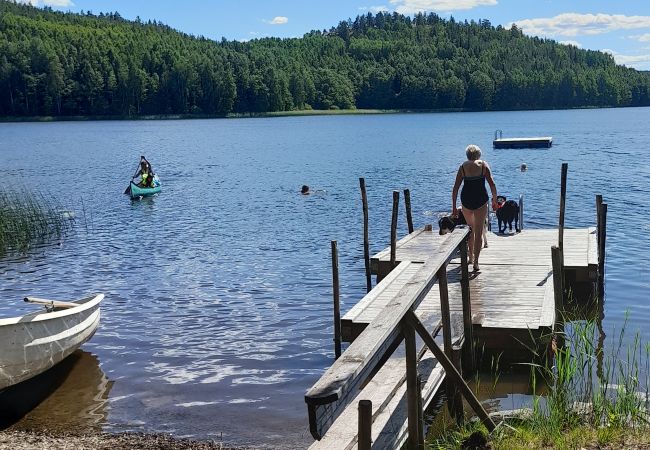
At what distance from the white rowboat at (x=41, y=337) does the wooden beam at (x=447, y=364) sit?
651 centimetres

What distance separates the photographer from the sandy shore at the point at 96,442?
9.59 m

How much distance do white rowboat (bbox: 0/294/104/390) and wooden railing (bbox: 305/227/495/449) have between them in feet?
19.4

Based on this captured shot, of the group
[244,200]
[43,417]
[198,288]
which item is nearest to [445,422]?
[43,417]

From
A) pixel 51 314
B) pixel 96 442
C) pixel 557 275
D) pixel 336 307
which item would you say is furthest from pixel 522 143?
pixel 96 442

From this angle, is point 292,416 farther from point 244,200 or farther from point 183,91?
point 183,91

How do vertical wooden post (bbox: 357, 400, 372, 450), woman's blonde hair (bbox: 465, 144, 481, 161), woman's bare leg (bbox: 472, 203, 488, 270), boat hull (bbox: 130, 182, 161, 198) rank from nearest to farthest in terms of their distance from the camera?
vertical wooden post (bbox: 357, 400, 372, 450) → woman's blonde hair (bbox: 465, 144, 481, 161) → woman's bare leg (bbox: 472, 203, 488, 270) → boat hull (bbox: 130, 182, 161, 198)

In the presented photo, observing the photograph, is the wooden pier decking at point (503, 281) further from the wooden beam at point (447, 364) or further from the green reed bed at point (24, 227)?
the green reed bed at point (24, 227)

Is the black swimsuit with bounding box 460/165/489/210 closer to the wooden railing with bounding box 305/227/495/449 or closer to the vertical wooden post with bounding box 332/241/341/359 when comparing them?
the vertical wooden post with bounding box 332/241/341/359

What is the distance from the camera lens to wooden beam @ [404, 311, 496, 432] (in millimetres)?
6523

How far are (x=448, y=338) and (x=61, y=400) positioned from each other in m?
A: 6.32

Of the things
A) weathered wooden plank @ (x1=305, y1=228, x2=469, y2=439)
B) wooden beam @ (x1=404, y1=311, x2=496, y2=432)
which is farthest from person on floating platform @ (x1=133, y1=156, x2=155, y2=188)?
weathered wooden plank @ (x1=305, y1=228, x2=469, y2=439)

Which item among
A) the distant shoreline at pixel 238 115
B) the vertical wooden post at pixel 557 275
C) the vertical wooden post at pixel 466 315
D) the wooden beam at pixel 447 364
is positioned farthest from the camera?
the distant shoreline at pixel 238 115

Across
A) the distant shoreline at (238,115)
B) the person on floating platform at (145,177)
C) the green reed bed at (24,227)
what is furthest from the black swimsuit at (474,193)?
the distant shoreline at (238,115)

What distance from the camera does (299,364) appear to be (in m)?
13.3
